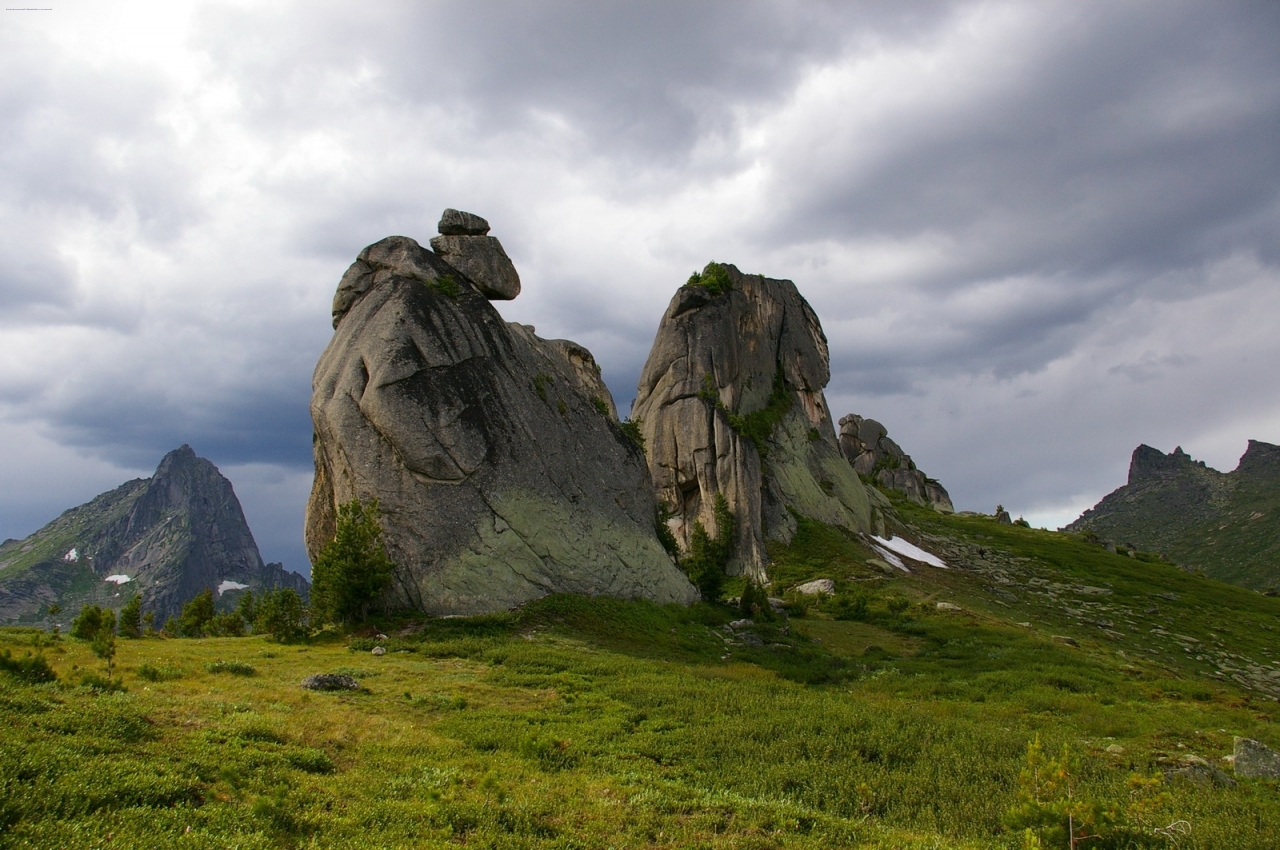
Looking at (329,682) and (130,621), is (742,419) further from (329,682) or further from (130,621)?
(329,682)

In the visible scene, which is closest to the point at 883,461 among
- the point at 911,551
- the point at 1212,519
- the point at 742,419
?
the point at 911,551

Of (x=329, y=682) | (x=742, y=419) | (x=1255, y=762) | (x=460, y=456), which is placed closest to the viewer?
(x=1255, y=762)

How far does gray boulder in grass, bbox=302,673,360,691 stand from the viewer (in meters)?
19.7

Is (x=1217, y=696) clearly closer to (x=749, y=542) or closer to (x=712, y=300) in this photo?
(x=749, y=542)

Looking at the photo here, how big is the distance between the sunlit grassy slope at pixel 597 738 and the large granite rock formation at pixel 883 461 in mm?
101121

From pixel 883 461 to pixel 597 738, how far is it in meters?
132

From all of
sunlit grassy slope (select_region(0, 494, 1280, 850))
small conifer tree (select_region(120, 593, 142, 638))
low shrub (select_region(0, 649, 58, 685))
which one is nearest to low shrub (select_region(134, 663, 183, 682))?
sunlit grassy slope (select_region(0, 494, 1280, 850))

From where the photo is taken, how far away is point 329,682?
1994 centimetres

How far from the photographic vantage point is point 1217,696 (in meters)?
25.5

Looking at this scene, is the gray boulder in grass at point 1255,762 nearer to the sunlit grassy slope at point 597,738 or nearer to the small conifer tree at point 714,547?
the sunlit grassy slope at point 597,738

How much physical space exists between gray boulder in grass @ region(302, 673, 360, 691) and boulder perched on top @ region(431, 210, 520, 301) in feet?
Answer: 91.5

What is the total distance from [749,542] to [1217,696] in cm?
3074

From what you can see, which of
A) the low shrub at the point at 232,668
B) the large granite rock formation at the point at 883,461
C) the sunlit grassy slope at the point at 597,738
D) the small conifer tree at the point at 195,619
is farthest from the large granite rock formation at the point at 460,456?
the large granite rock formation at the point at 883,461

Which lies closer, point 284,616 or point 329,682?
point 329,682
